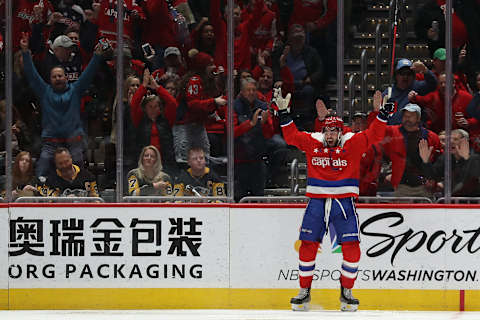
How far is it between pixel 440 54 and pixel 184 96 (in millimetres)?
2507

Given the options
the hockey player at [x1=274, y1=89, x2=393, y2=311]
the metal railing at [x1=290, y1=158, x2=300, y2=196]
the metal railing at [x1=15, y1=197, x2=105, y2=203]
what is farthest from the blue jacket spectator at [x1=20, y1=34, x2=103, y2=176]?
the hockey player at [x1=274, y1=89, x2=393, y2=311]

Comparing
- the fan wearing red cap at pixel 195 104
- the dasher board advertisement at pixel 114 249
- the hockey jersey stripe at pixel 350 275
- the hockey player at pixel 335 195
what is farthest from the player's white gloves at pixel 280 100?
the hockey jersey stripe at pixel 350 275

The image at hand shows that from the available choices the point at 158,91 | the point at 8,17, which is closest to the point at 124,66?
the point at 158,91

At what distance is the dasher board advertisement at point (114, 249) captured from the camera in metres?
9.53

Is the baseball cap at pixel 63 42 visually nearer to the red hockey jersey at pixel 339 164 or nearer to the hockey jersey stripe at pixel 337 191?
the red hockey jersey at pixel 339 164

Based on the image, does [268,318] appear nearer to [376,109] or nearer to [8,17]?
[376,109]

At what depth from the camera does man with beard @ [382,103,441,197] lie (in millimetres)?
9461

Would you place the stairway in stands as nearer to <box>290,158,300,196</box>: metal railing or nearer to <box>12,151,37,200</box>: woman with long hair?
<box>290,158,300,196</box>: metal railing

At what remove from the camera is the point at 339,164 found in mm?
9180

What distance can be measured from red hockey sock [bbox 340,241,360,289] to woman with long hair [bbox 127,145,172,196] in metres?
1.85

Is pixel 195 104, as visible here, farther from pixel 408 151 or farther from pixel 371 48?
pixel 408 151

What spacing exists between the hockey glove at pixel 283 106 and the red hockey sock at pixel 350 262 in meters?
1.30

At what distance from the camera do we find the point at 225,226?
31.2 ft

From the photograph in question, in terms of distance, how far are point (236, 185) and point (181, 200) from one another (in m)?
0.56
